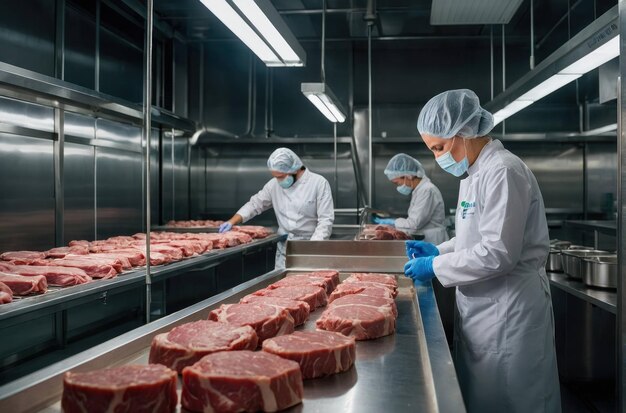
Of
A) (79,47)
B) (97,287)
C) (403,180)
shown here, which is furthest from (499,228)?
(79,47)

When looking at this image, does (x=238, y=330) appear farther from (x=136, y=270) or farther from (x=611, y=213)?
(x=611, y=213)

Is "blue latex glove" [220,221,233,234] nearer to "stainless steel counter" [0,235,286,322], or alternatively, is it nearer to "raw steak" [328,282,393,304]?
"stainless steel counter" [0,235,286,322]

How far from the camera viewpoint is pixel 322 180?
18.5 ft

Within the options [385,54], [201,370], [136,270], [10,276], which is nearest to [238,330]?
[201,370]

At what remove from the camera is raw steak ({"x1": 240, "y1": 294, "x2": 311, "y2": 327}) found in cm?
212

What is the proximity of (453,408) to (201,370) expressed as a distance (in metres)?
0.64

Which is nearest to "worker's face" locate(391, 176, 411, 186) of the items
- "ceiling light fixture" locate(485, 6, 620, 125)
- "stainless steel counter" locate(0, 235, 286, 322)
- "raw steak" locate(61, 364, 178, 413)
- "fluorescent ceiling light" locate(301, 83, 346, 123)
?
"fluorescent ceiling light" locate(301, 83, 346, 123)

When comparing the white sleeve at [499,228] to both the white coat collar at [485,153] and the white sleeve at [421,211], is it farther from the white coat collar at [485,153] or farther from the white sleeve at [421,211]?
the white sleeve at [421,211]

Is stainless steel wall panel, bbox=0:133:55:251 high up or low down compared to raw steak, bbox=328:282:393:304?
up

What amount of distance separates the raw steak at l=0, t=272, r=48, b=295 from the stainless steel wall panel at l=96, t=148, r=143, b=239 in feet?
9.09

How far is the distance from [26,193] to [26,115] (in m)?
0.62

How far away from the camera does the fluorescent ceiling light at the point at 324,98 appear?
11.1 ft

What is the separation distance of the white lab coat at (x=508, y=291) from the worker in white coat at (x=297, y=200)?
9.94 feet

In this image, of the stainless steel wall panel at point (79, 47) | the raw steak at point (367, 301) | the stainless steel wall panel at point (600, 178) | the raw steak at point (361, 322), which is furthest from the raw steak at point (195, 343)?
the stainless steel wall panel at point (600, 178)
